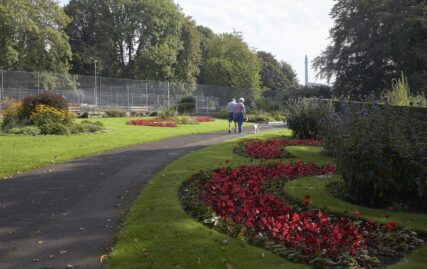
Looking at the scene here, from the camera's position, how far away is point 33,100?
2220cm

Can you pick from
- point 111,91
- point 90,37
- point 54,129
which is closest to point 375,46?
point 111,91

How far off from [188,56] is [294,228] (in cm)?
6451

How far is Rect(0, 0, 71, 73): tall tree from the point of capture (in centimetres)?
4619

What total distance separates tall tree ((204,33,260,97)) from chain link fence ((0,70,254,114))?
7.50 meters

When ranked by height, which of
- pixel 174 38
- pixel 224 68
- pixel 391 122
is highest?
pixel 174 38

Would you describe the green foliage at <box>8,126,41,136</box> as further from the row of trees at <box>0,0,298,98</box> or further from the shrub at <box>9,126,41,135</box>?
the row of trees at <box>0,0,298,98</box>

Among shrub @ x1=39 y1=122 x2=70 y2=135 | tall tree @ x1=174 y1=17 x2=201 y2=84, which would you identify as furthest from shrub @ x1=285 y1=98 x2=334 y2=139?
tall tree @ x1=174 y1=17 x2=201 y2=84

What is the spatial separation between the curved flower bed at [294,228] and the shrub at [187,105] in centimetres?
3467

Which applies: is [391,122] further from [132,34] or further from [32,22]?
[132,34]

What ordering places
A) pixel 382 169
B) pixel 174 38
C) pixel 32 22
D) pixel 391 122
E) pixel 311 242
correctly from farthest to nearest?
1. pixel 174 38
2. pixel 32 22
3. pixel 391 122
4. pixel 382 169
5. pixel 311 242

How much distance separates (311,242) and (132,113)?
37955 mm

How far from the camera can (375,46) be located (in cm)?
3953

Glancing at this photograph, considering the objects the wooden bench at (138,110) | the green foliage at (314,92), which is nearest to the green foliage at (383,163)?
the wooden bench at (138,110)

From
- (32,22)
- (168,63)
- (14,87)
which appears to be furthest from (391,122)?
(168,63)
